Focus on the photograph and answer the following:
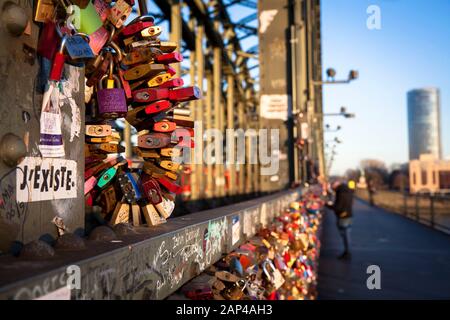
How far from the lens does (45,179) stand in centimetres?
161

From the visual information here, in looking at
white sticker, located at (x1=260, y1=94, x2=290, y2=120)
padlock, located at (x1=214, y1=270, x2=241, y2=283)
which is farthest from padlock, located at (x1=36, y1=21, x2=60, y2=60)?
white sticker, located at (x1=260, y1=94, x2=290, y2=120)

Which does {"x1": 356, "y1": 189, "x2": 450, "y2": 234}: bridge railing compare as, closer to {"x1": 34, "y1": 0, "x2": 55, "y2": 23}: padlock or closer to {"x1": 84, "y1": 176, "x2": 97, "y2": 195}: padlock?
{"x1": 84, "y1": 176, "x2": 97, "y2": 195}: padlock

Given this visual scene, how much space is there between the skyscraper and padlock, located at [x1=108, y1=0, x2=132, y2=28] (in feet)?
456

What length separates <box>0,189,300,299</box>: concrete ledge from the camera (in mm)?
1021

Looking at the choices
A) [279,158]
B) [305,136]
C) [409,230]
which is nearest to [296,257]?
[279,158]

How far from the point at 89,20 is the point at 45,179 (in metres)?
0.65

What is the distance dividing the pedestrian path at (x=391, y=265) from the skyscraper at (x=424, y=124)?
127 m

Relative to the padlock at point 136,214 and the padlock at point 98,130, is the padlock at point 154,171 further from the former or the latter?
the padlock at point 98,130

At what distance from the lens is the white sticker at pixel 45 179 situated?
1.49 metres

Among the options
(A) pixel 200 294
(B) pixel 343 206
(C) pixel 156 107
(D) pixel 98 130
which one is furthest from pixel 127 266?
(B) pixel 343 206

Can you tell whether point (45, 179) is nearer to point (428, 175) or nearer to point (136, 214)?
point (136, 214)

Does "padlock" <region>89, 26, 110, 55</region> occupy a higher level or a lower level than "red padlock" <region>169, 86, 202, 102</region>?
higher

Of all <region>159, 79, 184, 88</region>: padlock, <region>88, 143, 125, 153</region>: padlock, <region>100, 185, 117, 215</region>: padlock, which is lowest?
<region>100, 185, 117, 215</region>: padlock

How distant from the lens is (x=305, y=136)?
11.4 m
